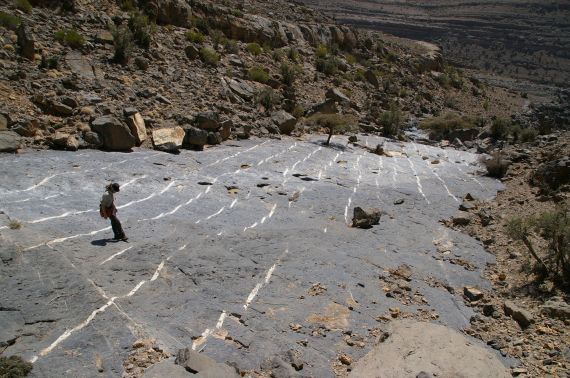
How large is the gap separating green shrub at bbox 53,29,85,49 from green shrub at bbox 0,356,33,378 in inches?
533

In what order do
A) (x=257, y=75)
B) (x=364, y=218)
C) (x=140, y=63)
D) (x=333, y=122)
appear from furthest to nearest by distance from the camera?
(x=257, y=75) → (x=333, y=122) → (x=140, y=63) → (x=364, y=218)

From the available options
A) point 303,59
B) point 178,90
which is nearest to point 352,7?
point 303,59

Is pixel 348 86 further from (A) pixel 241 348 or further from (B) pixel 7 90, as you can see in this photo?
(A) pixel 241 348

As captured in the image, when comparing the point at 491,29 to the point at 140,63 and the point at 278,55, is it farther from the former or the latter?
the point at 140,63

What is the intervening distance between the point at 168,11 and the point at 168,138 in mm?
12327

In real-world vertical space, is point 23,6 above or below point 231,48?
above

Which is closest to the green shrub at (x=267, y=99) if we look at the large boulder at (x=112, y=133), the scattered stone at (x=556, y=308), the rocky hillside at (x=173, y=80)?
the rocky hillside at (x=173, y=80)

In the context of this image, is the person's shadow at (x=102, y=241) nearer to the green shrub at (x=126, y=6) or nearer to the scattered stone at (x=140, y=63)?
the scattered stone at (x=140, y=63)

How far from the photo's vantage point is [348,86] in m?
27.4

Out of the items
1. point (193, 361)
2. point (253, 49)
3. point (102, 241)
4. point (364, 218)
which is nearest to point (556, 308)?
point (364, 218)

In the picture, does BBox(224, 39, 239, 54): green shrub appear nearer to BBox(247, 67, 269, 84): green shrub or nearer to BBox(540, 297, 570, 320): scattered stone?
BBox(247, 67, 269, 84): green shrub

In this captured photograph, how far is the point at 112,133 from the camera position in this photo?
12.0 metres

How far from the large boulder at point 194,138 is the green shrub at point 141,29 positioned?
645cm

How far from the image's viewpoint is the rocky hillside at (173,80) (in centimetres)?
1234
